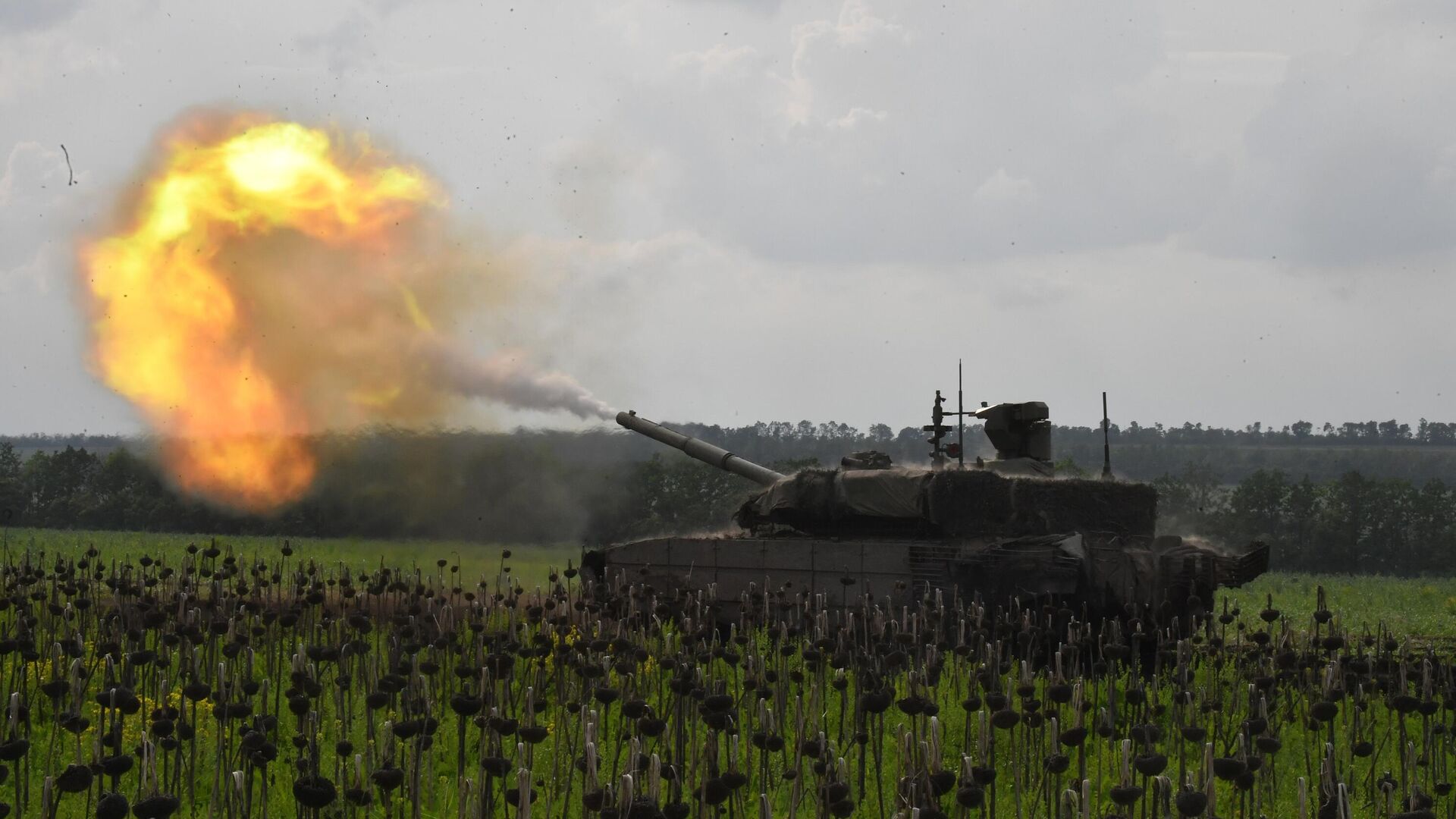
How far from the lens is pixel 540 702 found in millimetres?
13930

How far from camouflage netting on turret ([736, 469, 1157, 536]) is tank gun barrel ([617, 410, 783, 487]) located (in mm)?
2501

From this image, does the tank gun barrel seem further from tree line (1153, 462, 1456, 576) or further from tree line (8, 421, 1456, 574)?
tree line (1153, 462, 1456, 576)

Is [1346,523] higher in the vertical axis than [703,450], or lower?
lower

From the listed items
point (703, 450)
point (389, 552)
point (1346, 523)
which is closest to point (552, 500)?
point (389, 552)

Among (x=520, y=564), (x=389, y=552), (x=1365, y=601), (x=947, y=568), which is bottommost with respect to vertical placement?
(x=1365, y=601)

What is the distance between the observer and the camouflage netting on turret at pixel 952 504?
69.9ft

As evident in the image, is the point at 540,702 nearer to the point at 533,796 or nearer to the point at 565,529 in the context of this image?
the point at 533,796

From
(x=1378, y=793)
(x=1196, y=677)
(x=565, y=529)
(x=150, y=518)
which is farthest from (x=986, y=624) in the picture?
(x=150, y=518)

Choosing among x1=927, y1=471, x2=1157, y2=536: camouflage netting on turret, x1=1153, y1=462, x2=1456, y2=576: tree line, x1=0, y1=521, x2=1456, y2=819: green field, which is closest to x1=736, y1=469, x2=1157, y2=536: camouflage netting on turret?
x1=927, y1=471, x2=1157, y2=536: camouflage netting on turret

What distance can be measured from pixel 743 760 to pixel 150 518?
54039 millimetres

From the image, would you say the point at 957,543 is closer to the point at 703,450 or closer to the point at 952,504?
the point at 952,504

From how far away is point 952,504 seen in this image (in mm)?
21312

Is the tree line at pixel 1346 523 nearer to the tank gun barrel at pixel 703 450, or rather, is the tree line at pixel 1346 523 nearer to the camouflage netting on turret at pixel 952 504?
the tank gun barrel at pixel 703 450

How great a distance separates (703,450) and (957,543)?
8183mm
